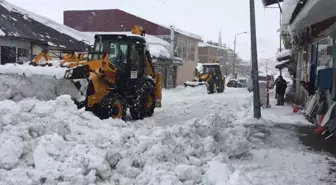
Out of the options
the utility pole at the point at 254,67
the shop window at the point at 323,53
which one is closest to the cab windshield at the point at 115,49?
the utility pole at the point at 254,67

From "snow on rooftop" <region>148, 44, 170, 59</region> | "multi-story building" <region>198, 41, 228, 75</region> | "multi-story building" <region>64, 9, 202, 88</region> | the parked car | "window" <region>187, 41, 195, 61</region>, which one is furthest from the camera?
"multi-story building" <region>198, 41, 228, 75</region>

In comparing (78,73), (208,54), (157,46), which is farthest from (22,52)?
(208,54)

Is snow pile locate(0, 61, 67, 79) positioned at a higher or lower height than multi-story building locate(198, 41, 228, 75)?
lower

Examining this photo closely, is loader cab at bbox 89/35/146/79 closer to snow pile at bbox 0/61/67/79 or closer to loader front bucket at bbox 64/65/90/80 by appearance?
loader front bucket at bbox 64/65/90/80

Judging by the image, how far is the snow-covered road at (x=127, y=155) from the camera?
5.27 metres

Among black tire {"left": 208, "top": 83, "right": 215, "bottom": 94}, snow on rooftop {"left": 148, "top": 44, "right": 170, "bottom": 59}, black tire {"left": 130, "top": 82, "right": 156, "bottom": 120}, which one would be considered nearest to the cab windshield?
black tire {"left": 130, "top": 82, "right": 156, "bottom": 120}

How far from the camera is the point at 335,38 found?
11.6 m

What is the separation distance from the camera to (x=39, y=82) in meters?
10.3

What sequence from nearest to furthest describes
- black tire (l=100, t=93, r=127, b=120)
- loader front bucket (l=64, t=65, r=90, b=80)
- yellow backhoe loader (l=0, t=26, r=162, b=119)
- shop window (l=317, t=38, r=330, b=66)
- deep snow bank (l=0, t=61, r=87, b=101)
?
deep snow bank (l=0, t=61, r=87, b=101), loader front bucket (l=64, t=65, r=90, b=80), yellow backhoe loader (l=0, t=26, r=162, b=119), black tire (l=100, t=93, r=127, b=120), shop window (l=317, t=38, r=330, b=66)

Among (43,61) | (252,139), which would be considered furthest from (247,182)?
(43,61)

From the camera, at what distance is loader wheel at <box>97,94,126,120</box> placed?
11477 millimetres

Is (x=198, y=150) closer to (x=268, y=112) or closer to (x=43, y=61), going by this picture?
(x=43, y=61)

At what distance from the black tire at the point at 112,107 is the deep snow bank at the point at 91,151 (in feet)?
11.6

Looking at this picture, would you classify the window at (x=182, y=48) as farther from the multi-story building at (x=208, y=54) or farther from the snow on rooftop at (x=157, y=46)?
the multi-story building at (x=208, y=54)
